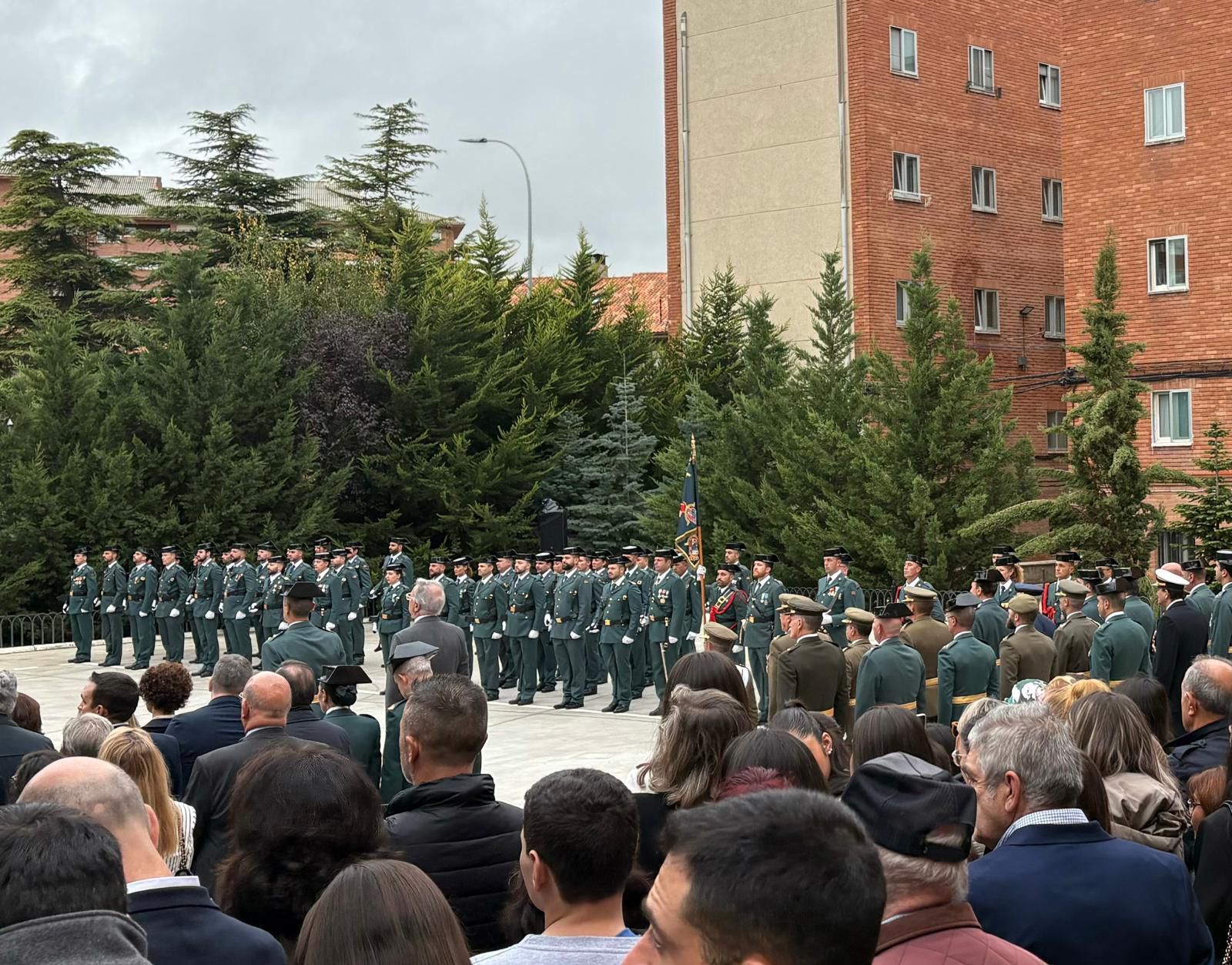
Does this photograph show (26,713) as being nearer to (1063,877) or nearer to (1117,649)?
(1063,877)

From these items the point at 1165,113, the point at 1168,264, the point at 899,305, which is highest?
the point at 1165,113

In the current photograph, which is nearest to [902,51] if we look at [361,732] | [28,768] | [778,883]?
[361,732]

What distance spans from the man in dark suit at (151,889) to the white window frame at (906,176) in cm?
3032

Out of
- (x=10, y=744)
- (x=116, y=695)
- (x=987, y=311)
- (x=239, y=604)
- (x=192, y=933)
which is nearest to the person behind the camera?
(x=192, y=933)

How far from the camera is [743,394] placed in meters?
29.4

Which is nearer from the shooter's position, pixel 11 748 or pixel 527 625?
pixel 11 748

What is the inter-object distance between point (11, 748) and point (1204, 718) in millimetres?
5020

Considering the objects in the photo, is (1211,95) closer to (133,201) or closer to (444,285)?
(444,285)

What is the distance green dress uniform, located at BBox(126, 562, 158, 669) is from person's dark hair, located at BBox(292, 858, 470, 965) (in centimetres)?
2131

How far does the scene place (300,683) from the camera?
6.47 metres

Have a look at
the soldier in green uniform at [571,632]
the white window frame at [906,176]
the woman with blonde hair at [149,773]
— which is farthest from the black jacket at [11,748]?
the white window frame at [906,176]

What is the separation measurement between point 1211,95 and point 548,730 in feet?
57.2

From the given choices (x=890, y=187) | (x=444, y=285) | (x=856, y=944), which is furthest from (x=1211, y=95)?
(x=856, y=944)

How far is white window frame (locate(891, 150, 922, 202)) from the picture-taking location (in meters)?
32.2
